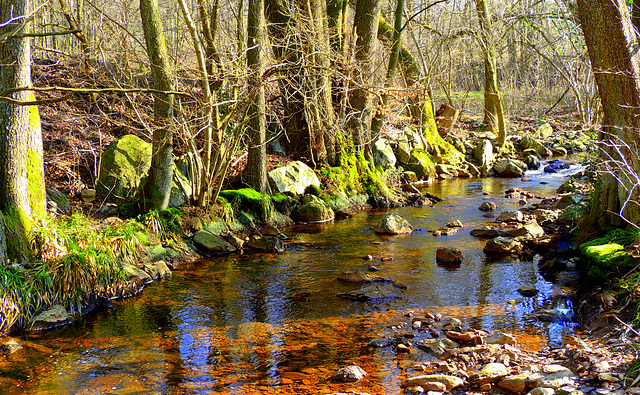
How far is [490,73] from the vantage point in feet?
68.8

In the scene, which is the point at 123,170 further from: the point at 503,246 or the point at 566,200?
the point at 566,200

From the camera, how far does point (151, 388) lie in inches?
207

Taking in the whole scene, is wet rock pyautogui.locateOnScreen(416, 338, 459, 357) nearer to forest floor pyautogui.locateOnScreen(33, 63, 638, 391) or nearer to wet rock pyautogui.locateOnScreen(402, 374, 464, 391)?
wet rock pyautogui.locateOnScreen(402, 374, 464, 391)

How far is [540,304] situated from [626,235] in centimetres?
159

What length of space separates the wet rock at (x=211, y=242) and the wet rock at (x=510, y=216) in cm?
616

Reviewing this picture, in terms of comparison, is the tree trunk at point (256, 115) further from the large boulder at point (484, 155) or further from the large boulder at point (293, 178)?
the large boulder at point (484, 155)

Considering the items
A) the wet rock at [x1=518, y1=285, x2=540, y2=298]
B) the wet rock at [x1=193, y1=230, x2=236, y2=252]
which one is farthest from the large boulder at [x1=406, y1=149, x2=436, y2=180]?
the wet rock at [x1=518, y1=285, x2=540, y2=298]

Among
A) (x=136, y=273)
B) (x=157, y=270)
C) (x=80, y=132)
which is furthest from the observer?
(x=80, y=132)

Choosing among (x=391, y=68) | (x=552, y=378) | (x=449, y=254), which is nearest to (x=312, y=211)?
(x=449, y=254)

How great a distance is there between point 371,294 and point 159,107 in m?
5.36

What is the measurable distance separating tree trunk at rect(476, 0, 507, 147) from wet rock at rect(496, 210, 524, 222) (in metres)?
8.81

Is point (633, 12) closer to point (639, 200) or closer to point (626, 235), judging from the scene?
point (639, 200)

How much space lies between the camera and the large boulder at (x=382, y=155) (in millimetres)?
16656

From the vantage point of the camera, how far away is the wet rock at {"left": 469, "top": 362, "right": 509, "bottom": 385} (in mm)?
5000
